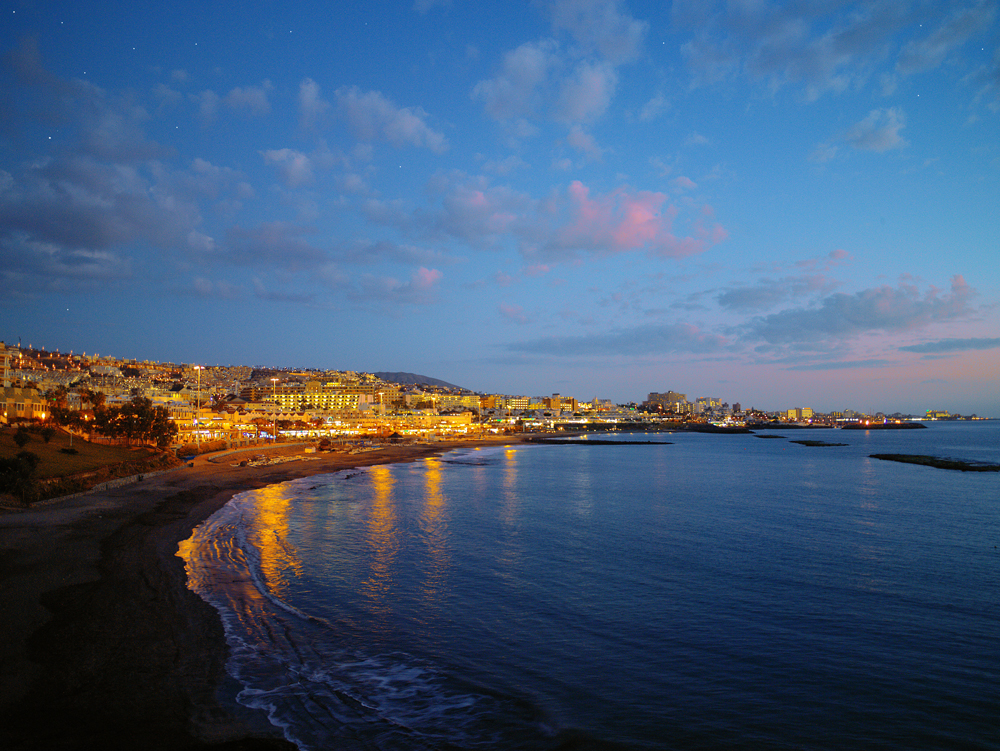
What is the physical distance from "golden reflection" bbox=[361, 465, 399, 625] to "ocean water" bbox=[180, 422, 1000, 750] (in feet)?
0.39

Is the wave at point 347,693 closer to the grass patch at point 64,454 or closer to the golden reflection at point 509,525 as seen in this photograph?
the golden reflection at point 509,525

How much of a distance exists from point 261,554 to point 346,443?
243 feet

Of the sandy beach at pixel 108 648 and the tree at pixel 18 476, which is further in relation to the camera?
the tree at pixel 18 476

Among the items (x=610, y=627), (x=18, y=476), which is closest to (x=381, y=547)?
(x=610, y=627)

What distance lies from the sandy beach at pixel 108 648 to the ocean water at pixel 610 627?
0.60 m

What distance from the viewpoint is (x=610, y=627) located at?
12.4 meters

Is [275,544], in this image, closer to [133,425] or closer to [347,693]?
[347,693]

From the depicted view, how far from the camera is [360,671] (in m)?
9.80

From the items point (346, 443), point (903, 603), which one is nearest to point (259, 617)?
point (903, 603)

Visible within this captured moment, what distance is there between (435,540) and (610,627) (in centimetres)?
1055

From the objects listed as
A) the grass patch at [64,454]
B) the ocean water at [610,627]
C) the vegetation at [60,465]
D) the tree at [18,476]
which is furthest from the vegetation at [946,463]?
the grass patch at [64,454]

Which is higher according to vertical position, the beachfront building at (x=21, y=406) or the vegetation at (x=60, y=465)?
the beachfront building at (x=21, y=406)

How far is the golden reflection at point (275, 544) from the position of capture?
51.9 ft

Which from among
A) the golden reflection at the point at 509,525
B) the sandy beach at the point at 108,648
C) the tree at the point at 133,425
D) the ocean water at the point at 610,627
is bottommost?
the golden reflection at the point at 509,525
